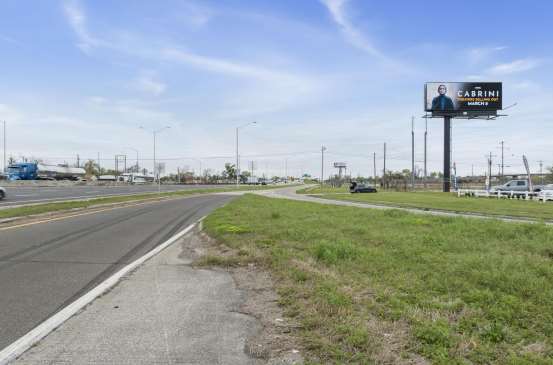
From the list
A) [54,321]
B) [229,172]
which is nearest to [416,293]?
[54,321]

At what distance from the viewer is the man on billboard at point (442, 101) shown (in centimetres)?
5938

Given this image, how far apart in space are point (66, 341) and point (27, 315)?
1.16 m

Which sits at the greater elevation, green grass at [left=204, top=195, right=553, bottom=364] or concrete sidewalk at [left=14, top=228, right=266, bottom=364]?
green grass at [left=204, top=195, right=553, bottom=364]

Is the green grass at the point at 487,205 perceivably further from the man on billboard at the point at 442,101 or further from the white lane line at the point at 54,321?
the man on billboard at the point at 442,101

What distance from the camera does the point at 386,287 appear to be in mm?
5816

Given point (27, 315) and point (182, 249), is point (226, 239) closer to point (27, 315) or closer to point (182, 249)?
point (182, 249)

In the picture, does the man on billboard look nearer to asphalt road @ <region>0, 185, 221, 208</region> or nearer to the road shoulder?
asphalt road @ <region>0, 185, 221, 208</region>

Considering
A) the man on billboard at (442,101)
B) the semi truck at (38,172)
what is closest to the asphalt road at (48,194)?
the semi truck at (38,172)

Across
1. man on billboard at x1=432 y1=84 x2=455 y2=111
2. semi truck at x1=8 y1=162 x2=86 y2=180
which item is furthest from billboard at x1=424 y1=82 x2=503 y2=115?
semi truck at x1=8 y1=162 x2=86 y2=180

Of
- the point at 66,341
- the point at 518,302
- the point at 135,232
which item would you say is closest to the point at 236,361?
the point at 66,341

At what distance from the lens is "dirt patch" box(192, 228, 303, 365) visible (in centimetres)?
386

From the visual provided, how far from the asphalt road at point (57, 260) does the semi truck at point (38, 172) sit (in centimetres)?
7091

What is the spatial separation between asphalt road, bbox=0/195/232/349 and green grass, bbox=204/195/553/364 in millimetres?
2400

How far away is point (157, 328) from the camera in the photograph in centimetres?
455
